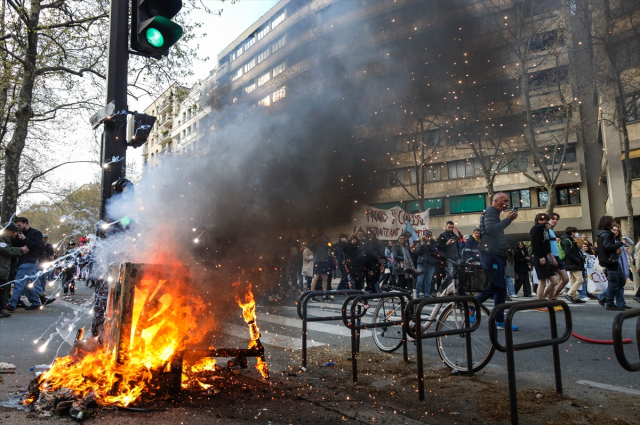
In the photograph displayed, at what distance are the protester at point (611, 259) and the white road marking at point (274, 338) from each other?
5.82 m

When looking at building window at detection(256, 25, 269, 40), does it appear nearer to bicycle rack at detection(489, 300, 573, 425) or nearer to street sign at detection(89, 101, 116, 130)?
street sign at detection(89, 101, 116, 130)

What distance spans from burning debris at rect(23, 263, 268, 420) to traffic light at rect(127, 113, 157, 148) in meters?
1.45

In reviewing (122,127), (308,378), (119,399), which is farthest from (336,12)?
(119,399)

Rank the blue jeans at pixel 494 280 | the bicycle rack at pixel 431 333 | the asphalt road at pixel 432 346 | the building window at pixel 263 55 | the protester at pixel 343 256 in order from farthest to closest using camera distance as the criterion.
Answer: the protester at pixel 343 256 < the building window at pixel 263 55 < the blue jeans at pixel 494 280 < the asphalt road at pixel 432 346 < the bicycle rack at pixel 431 333

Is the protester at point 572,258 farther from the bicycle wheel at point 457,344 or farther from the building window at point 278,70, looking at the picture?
the building window at point 278,70

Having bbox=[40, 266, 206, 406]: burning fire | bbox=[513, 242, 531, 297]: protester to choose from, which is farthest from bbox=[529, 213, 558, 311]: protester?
bbox=[40, 266, 206, 406]: burning fire

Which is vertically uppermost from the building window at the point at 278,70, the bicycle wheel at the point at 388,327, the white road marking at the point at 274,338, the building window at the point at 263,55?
the building window at the point at 263,55

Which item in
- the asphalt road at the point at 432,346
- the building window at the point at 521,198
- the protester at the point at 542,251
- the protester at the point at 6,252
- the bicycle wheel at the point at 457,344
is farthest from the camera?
the building window at the point at 521,198

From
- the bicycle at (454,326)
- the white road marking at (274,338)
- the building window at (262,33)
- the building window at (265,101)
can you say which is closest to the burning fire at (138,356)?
the white road marking at (274,338)

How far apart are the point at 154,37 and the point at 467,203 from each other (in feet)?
94.1

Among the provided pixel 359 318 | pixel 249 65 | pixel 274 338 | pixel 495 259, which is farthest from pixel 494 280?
pixel 249 65

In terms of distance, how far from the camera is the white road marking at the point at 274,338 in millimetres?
5613

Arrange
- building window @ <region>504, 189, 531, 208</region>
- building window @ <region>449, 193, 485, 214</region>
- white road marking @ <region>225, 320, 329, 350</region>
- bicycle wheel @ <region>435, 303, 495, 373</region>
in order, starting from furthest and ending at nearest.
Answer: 1. building window @ <region>449, 193, 485, 214</region>
2. building window @ <region>504, 189, 531, 208</region>
3. white road marking @ <region>225, 320, 329, 350</region>
4. bicycle wheel @ <region>435, 303, 495, 373</region>

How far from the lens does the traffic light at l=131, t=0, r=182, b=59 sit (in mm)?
4082
